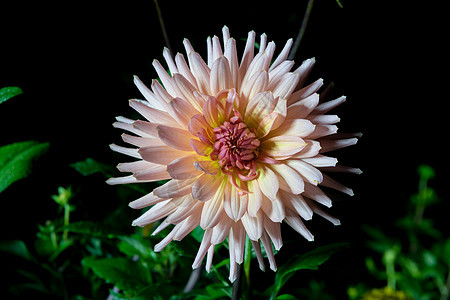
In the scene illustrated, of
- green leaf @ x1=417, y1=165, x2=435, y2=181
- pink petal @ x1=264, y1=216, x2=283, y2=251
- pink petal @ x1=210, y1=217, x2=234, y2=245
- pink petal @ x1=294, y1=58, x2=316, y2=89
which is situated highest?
pink petal @ x1=294, y1=58, x2=316, y2=89

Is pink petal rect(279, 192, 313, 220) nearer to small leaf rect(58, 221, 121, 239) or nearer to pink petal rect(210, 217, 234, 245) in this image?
pink petal rect(210, 217, 234, 245)

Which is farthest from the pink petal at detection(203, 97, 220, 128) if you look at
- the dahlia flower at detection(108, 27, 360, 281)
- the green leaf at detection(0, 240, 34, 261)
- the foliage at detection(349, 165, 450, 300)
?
the foliage at detection(349, 165, 450, 300)

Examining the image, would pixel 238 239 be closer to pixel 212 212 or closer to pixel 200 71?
pixel 212 212

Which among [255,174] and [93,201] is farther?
[93,201]

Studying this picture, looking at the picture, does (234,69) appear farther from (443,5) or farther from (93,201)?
(443,5)

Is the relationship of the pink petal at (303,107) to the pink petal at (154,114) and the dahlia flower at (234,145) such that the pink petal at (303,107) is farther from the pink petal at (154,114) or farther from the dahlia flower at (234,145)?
the pink petal at (154,114)

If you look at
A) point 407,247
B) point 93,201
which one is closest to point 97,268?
point 93,201

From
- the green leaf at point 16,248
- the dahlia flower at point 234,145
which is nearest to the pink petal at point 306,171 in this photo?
the dahlia flower at point 234,145
